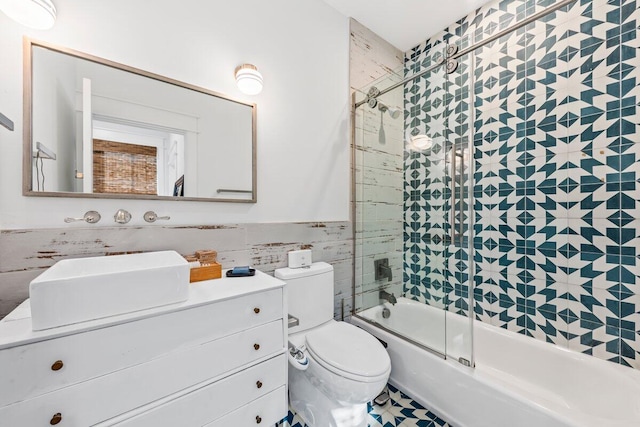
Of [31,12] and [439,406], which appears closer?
[31,12]

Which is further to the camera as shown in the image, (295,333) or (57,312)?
(295,333)

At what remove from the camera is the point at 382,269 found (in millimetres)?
2119

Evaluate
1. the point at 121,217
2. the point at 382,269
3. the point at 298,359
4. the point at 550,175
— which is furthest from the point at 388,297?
the point at 121,217

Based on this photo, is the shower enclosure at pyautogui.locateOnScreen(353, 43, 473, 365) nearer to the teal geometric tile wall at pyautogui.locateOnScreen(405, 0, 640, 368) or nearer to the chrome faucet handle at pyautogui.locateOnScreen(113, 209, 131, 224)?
the teal geometric tile wall at pyautogui.locateOnScreen(405, 0, 640, 368)

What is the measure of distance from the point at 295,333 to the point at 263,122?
135 centimetres

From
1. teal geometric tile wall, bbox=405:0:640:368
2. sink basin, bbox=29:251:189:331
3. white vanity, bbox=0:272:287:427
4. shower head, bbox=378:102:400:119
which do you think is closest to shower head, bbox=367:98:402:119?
shower head, bbox=378:102:400:119

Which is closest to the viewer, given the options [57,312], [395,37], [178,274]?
[57,312]

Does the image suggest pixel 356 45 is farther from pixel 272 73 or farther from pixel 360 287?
pixel 360 287

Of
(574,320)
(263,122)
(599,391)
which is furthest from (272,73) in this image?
(599,391)

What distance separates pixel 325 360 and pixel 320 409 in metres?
0.33

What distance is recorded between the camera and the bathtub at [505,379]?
1.17m

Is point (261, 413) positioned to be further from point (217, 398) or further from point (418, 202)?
point (418, 202)

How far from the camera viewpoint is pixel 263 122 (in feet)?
5.47

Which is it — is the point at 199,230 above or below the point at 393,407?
above
